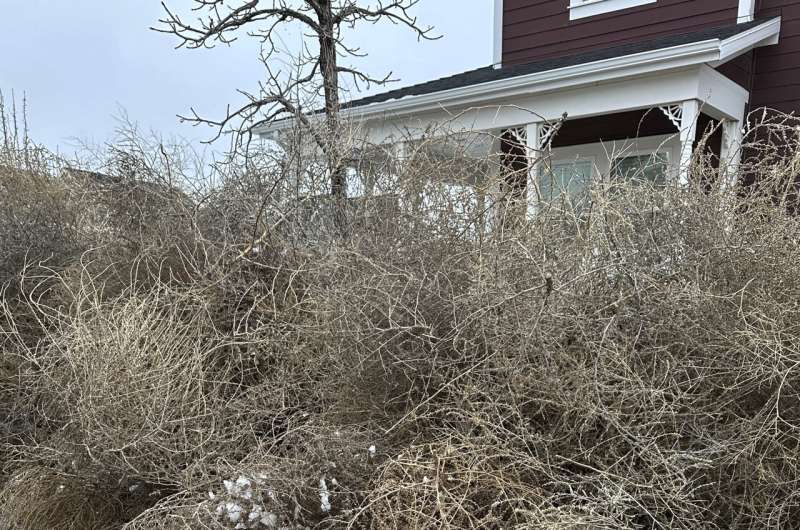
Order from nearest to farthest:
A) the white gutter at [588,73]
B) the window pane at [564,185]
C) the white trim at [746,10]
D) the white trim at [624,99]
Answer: the window pane at [564,185], the white gutter at [588,73], the white trim at [624,99], the white trim at [746,10]

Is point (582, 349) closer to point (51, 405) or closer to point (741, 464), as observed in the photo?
point (741, 464)

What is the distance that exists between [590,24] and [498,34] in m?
1.42

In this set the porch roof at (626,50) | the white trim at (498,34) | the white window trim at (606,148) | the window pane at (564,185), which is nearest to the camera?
the window pane at (564,185)

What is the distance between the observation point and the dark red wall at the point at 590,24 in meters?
7.25

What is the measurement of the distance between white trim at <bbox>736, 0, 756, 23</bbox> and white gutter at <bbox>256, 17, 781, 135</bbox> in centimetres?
30

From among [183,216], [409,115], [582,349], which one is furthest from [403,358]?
[409,115]

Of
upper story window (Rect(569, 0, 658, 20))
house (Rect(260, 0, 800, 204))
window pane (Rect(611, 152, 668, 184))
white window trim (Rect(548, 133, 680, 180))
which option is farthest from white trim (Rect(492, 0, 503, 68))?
window pane (Rect(611, 152, 668, 184))

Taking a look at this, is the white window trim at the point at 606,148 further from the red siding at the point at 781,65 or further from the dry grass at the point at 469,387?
the dry grass at the point at 469,387

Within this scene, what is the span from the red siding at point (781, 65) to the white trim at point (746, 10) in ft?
0.37

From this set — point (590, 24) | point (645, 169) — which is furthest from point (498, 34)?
point (645, 169)

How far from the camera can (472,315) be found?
8.69 feet

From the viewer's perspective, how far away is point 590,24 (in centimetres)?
802

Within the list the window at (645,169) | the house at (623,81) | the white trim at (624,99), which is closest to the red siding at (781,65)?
the house at (623,81)

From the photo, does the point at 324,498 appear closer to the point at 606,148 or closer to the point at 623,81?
the point at 623,81
